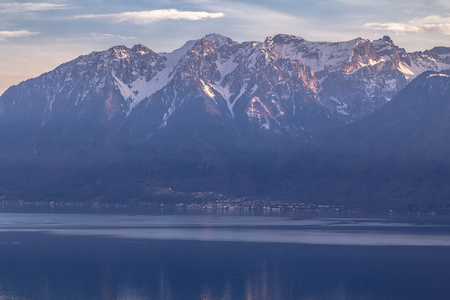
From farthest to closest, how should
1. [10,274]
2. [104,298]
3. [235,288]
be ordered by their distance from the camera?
1. [10,274]
2. [235,288]
3. [104,298]

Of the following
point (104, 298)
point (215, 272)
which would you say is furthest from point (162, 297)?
point (215, 272)

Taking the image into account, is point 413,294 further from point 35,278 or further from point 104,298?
point 35,278

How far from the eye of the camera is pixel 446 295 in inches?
6599

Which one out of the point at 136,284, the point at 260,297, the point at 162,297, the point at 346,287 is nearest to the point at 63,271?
the point at 136,284

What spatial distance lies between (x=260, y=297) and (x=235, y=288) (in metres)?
11.2

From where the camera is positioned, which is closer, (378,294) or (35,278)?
(378,294)

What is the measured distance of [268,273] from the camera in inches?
7781

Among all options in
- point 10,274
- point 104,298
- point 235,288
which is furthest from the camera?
point 10,274

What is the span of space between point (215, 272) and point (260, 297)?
32.6 m

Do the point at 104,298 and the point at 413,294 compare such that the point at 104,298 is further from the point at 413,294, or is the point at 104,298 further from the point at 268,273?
the point at 413,294

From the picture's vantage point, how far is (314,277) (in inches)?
7549

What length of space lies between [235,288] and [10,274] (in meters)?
52.7

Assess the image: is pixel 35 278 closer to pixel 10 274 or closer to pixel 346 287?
pixel 10 274

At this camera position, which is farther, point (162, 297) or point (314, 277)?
point (314, 277)
